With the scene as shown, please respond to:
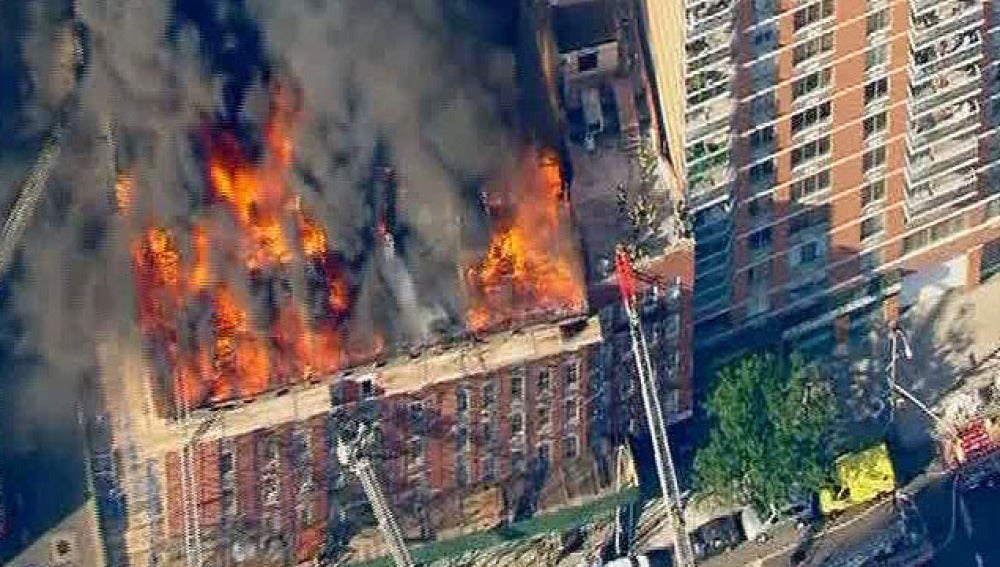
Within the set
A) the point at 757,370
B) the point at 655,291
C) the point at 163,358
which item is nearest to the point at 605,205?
the point at 655,291

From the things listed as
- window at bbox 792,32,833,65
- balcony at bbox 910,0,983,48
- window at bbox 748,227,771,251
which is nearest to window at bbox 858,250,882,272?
window at bbox 748,227,771,251

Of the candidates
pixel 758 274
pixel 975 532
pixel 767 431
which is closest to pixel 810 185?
pixel 758 274

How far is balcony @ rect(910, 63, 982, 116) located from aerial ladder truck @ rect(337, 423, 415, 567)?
2383 cm

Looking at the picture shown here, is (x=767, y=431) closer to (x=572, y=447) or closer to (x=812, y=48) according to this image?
(x=572, y=447)

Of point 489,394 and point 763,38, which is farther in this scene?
point 489,394

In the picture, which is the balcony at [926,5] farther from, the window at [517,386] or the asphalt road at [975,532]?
the asphalt road at [975,532]

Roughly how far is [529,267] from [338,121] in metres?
8.88

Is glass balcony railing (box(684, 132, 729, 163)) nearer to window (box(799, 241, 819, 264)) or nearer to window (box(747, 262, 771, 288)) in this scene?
window (box(747, 262, 771, 288))

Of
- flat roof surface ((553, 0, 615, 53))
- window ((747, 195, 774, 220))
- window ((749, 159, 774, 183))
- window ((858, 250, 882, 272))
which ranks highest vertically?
flat roof surface ((553, 0, 615, 53))

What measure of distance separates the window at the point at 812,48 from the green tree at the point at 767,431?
40.8 feet

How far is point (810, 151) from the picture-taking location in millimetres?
87500

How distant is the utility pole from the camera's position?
95.4 meters

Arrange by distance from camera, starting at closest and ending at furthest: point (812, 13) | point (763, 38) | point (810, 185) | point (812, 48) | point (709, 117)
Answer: point (763, 38) < point (812, 13) < point (709, 117) < point (812, 48) < point (810, 185)

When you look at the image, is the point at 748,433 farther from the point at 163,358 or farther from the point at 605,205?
the point at 163,358
